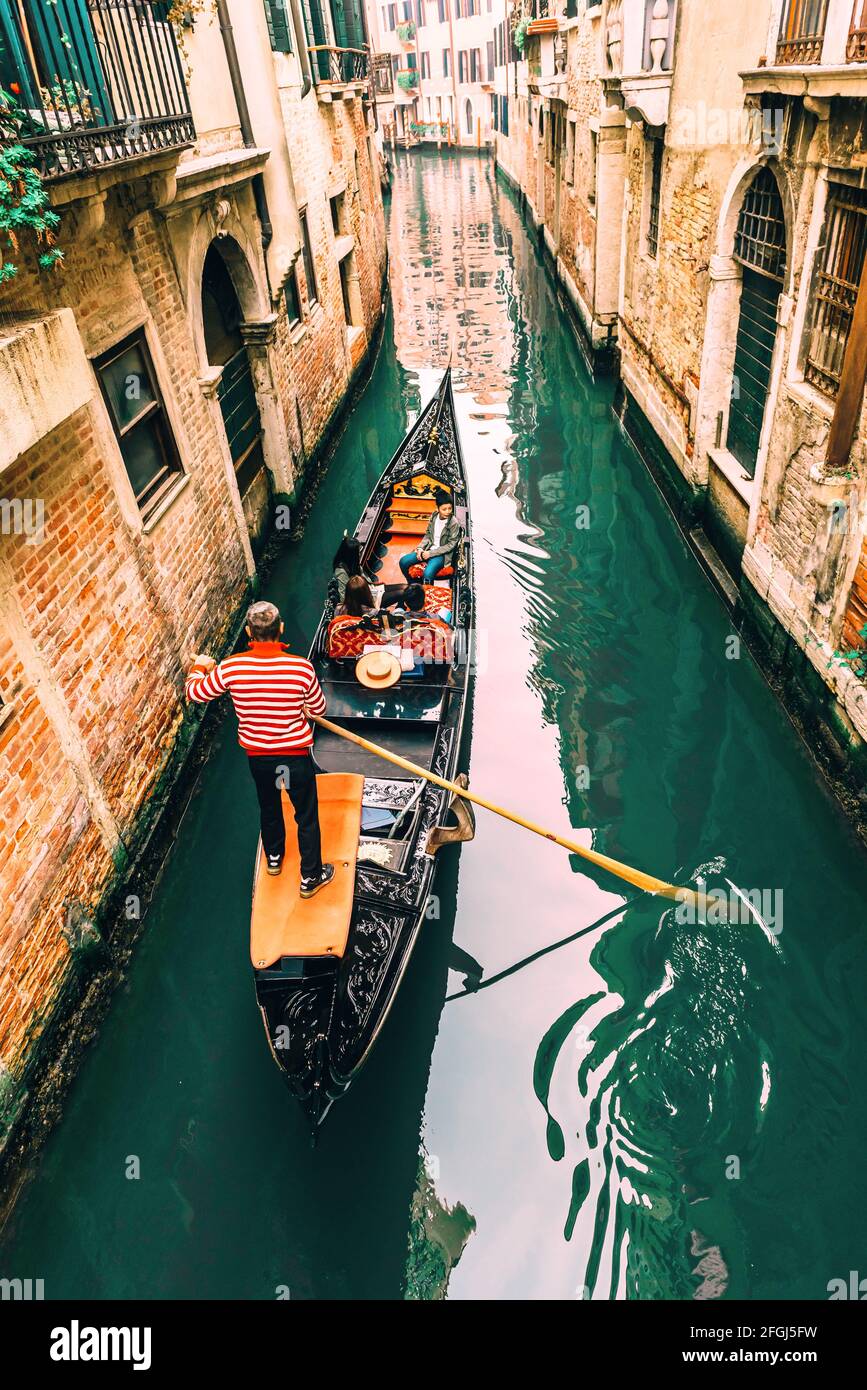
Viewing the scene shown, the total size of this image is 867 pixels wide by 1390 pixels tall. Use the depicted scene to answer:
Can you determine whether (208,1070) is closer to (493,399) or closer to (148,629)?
(148,629)

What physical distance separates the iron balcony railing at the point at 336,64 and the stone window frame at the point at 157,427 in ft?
22.0

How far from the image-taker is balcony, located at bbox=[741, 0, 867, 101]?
430 centimetres

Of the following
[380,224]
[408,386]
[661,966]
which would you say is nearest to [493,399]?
[408,386]

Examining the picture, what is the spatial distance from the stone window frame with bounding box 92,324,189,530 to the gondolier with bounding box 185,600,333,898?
197 cm

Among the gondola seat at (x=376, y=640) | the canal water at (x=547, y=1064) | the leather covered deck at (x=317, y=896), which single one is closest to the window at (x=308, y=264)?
the canal water at (x=547, y=1064)

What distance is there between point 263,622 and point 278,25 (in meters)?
7.77

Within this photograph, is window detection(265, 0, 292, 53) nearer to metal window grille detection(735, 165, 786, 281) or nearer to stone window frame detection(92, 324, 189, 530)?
stone window frame detection(92, 324, 189, 530)

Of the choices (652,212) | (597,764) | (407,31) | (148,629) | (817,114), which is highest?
Result: (407,31)

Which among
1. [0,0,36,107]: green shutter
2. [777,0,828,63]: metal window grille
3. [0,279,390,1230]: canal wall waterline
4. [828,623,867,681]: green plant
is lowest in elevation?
[0,279,390,1230]: canal wall waterline

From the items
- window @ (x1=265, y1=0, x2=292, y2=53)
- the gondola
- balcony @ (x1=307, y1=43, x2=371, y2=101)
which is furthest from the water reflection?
balcony @ (x1=307, y1=43, x2=371, y2=101)

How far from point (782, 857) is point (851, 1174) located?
1846 millimetres

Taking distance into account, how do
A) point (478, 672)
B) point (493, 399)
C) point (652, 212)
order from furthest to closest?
point (493, 399) → point (652, 212) → point (478, 672)

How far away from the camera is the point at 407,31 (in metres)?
44.8

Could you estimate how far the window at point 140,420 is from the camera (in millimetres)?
5066
